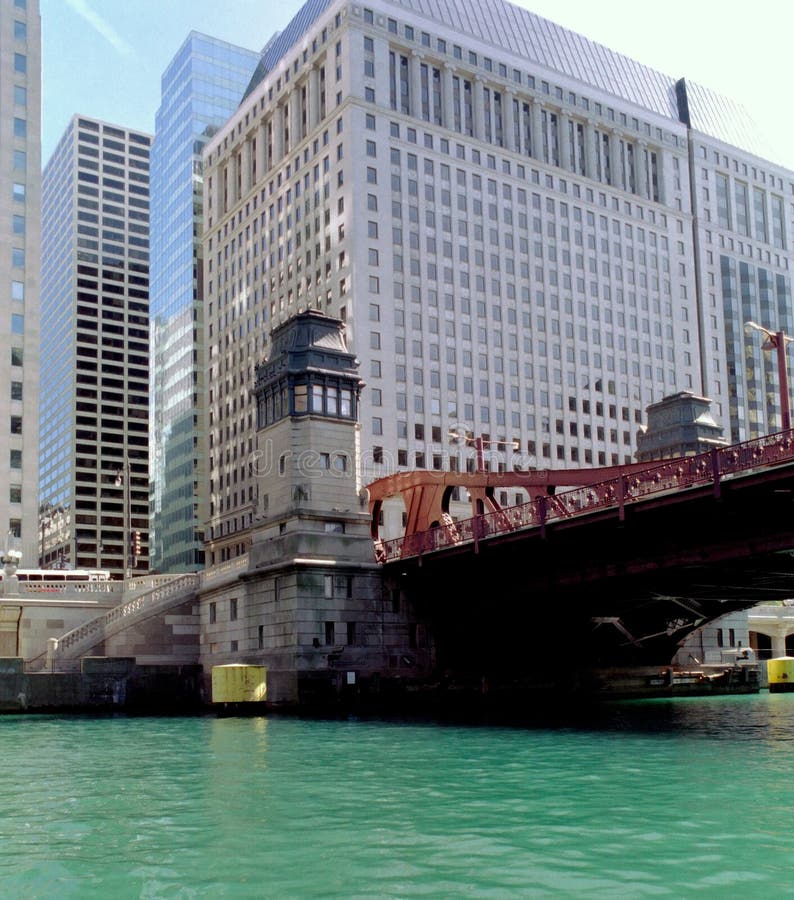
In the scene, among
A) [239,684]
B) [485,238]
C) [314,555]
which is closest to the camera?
[239,684]

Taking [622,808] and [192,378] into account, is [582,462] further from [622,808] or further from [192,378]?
[622,808]

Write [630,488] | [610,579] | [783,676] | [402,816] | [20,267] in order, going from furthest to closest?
[20,267]
[783,676]
[610,579]
[630,488]
[402,816]

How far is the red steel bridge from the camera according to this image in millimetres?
41469

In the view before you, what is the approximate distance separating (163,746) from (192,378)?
450ft

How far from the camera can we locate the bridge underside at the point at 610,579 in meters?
42.2

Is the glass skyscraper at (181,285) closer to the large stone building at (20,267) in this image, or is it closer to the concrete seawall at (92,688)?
the large stone building at (20,267)

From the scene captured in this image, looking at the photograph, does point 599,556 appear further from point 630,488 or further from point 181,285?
point 181,285

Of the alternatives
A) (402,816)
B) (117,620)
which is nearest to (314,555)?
(117,620)

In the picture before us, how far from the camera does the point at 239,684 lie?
183 ft

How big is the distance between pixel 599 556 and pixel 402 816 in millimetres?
29369

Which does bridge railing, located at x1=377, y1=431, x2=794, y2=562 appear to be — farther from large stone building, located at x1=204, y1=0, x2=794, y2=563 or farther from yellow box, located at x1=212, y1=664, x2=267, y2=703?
large stone building, located at x1=204, y1=0, x2=794, y2=563

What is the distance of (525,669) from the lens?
220ft

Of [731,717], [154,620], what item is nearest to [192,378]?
[154,620]

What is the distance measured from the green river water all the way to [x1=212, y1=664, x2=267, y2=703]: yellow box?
50.9 ft
